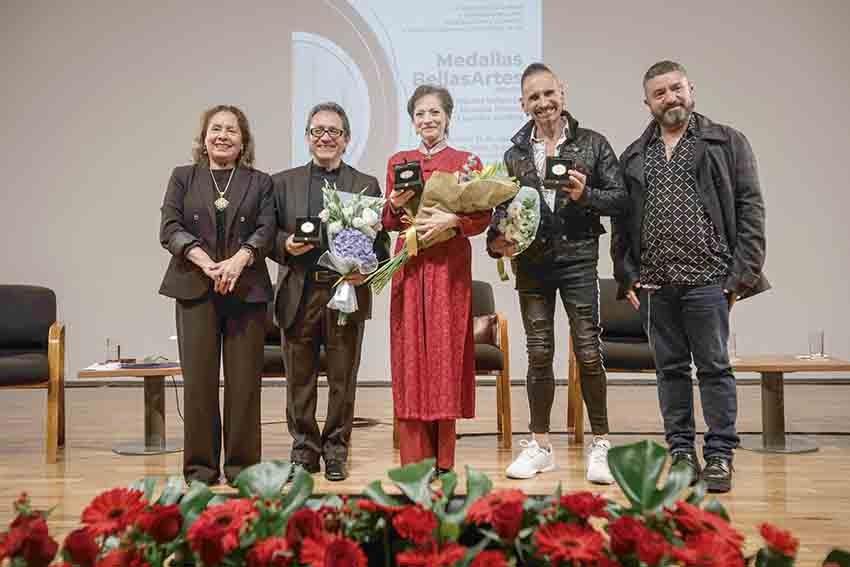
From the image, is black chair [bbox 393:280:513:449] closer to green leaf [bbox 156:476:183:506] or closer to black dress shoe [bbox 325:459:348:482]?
black dress shoe [bbox 325:459:348:482]

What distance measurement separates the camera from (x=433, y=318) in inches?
113

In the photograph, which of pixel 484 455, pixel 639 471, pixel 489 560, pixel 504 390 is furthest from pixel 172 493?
pixel 504 390

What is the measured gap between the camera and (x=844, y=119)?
19.6 feet

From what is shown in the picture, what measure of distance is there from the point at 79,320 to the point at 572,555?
6119mm

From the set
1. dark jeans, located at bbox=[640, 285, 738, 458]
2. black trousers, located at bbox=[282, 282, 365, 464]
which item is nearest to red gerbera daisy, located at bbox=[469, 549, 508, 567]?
dark jeans, located at bbox=[640, 285, 738, 458]

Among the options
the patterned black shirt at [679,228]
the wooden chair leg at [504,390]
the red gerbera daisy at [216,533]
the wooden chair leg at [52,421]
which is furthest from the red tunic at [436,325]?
the red gerbera daisy at [216,533]

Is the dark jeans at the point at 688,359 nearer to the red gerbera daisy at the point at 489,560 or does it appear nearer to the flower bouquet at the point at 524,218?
the flower bouquet at the point at 524,218

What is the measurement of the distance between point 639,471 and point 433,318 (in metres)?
2.11

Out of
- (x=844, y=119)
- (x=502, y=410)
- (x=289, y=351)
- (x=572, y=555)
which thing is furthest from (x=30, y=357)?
(x=844, y=119)

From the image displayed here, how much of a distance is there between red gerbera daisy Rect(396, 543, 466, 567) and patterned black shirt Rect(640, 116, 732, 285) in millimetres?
2325

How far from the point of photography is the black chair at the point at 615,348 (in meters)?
3.97

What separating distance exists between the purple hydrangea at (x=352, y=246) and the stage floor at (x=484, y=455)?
820 mm

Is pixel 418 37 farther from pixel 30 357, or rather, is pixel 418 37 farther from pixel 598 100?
pixel 30 357

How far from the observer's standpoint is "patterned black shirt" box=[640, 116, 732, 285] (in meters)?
2.86
